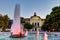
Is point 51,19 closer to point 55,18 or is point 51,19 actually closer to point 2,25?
point 55,18

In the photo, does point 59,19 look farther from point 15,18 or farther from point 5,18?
point 15,18

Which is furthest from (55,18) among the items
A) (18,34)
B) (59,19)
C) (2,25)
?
(18,34)

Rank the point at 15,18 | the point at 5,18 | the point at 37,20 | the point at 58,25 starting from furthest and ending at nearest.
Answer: the point at 37,20, the point at 5,18, the point at 58,25, the point at 15,18

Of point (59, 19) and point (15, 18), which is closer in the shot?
point (15, 18)

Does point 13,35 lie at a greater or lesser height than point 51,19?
lesser

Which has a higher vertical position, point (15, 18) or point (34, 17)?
point (34, 17)

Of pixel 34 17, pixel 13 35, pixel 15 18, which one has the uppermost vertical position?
pixel 34 17

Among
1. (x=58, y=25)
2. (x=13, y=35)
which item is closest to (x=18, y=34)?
(x=13, y=35)

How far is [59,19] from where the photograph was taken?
3362 centimetres

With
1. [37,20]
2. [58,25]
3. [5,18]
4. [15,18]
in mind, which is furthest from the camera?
[37,20]

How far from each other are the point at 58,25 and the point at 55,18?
2.03 m

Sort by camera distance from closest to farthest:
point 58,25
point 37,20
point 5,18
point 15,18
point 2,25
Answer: point 15,18 < point 58,25 < point 2,25 < point 5,18 < point 37,20

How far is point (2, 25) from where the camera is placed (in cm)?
3522

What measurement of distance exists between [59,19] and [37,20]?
83.9 ft
